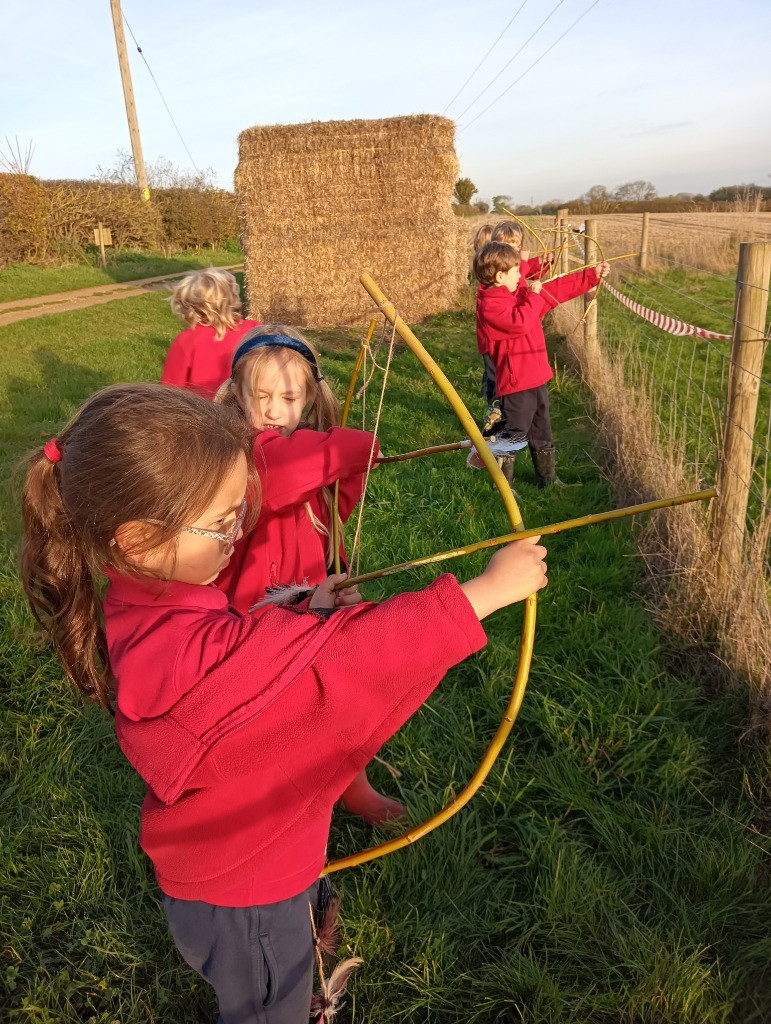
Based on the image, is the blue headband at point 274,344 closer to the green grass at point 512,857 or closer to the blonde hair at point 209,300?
the green grass at point 512,857

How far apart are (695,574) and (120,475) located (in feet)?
8.62

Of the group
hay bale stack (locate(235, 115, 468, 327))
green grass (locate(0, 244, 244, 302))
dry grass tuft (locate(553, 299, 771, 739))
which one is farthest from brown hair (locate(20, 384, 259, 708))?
green grass (locate(0, 244, 244, 302))

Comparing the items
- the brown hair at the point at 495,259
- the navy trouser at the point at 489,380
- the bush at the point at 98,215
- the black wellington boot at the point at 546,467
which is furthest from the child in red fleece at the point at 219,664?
the bush at the point at 98,215

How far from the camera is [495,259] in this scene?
475cm

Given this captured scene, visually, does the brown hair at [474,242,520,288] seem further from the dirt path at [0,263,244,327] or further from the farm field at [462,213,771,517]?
the dirt path at [0,263,244,327]

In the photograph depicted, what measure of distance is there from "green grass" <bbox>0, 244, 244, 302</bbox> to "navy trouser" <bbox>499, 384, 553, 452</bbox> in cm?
1428

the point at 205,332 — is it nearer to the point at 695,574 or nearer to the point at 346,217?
the point at 695,574

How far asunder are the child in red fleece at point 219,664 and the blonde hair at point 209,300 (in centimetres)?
303

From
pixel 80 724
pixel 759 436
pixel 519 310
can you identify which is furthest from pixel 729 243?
pixel 80 724

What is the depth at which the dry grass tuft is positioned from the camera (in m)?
2.68

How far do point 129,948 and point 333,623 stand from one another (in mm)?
1538

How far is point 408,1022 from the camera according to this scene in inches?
74.7

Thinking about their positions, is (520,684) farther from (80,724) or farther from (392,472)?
(392,472)

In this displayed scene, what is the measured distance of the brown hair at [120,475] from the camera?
1323 mm
